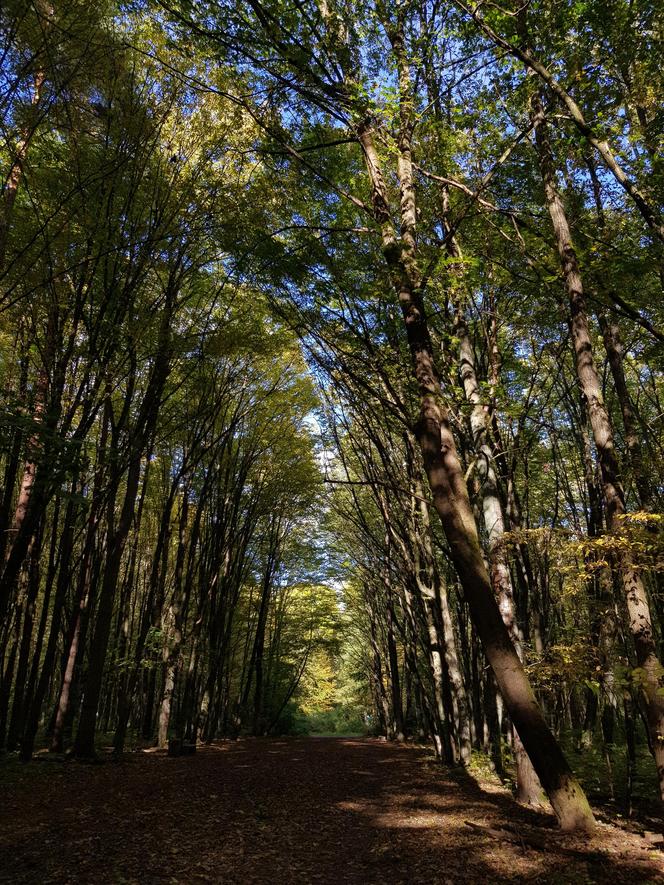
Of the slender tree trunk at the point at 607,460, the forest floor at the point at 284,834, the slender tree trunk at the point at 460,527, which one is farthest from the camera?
the slender tree trunk at the point at 607,460

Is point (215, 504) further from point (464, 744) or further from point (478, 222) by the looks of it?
point (478, 222)

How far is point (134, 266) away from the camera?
7.26 m

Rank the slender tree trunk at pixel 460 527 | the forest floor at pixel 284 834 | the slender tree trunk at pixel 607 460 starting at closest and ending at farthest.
→ the forest floor at pixel 284 834 → the slender tree trunk at pixel 460 527 → the slender tree trunk at pixel 607 460

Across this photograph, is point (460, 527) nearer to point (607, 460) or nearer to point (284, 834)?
point (607, 460)

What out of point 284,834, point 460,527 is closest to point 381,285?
point 460,527

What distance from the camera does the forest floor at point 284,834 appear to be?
3.70 m

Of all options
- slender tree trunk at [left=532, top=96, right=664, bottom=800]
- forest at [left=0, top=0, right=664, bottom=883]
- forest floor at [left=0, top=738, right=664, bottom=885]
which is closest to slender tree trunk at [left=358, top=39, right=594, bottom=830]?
forest at [left=0, top=0, right=664, bottom=883]

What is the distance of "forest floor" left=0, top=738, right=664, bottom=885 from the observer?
3.70 meters

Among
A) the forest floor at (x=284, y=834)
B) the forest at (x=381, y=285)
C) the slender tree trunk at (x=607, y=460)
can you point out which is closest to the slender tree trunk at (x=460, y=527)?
the forest at (x=381, y=285)

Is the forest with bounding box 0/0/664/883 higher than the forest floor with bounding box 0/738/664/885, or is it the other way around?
the forest with bounding box 0/0/664/883

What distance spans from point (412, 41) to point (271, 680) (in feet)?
69.7

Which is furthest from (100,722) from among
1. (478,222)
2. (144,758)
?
(478,222)

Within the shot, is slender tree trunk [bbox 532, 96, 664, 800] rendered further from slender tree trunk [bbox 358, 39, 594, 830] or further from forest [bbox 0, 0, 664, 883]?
slender tree trunk [bbox 358, 39, 594, 830]

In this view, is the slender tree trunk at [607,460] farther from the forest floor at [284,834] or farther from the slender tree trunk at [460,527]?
the forest floor at [284,834]
